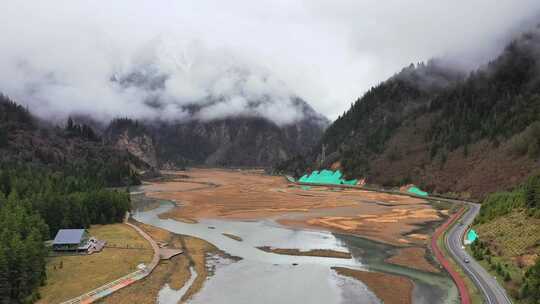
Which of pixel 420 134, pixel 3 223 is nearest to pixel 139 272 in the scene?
pixel 3 223

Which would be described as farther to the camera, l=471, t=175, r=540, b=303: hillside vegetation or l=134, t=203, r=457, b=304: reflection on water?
l=134, t=203, r=457, b=304: reflection on water

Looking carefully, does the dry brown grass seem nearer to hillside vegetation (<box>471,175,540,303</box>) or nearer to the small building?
the small building

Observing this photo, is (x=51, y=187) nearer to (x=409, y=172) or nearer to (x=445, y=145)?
(x=409, y=172)

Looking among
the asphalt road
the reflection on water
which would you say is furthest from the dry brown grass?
the asphalt road

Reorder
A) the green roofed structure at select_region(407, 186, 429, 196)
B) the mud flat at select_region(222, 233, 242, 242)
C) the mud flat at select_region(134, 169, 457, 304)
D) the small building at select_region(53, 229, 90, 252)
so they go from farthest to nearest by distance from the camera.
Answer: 1. the green roofed structure at select_region(407, 186, 429, 196)
2. the mud flat at select_region(222, 233, 242, 242)
3. the small building at select_region(53, 229, 90, 252)
4. the mud flat at select_region(134, 169, 457, 304)

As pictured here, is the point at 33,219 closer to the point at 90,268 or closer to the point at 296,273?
the point at 90,268

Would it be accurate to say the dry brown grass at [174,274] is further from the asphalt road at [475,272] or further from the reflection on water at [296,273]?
the asphalt road at [475,272]

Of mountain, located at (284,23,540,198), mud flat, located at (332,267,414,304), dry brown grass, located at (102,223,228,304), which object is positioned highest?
mountain, located at (284,23,540,198)

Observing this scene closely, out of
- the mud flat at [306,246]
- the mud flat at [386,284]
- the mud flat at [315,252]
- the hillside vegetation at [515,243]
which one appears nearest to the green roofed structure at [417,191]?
the mud flat at [306,246]
